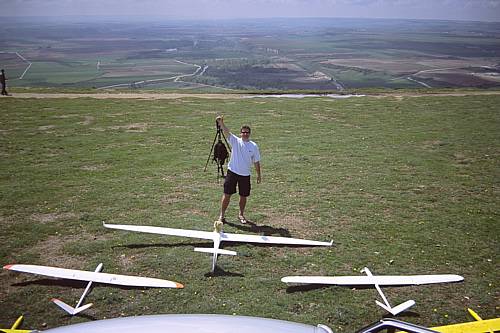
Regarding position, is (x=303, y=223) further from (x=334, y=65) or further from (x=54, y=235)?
(x=334, y=65)

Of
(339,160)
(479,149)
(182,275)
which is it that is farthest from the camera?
(479,149)

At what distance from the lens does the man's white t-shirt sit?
8320 mm

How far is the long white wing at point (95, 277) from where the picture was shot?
641cm

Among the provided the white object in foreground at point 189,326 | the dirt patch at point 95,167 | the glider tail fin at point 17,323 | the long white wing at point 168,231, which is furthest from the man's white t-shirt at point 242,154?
the dirt patch at point 95,167

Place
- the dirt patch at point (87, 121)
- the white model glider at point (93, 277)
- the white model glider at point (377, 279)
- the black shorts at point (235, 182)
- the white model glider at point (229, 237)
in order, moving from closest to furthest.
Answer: the white model glider at point (93, 277) < the white model glider at point (377, 279) < the white model glider at point (229, 237) < the black shorts at point (235, 182) < the dirt patch at point (87, 121)

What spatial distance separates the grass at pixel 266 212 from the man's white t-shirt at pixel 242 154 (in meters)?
1.41

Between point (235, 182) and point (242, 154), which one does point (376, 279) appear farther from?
point (242, 154)

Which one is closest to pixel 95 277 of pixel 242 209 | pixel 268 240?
pixel 268 240

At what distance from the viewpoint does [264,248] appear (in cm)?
796

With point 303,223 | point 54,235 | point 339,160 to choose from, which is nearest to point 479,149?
point 339,160

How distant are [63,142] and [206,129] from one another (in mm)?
6224

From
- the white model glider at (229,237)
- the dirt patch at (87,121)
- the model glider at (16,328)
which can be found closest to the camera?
the model glider at (16,328)

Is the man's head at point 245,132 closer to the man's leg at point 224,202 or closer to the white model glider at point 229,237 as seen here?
the man's leg at point 224,202

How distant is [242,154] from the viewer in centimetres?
833
